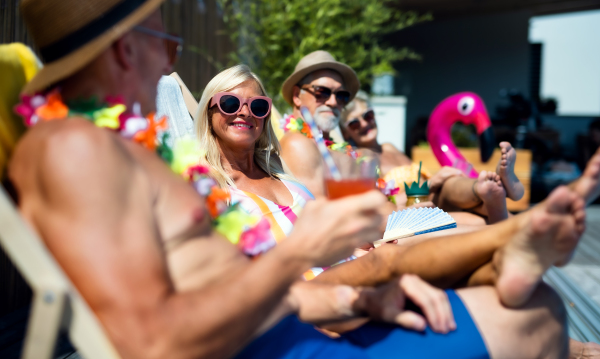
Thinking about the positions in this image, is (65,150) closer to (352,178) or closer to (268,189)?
(352,178)

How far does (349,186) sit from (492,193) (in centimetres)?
188

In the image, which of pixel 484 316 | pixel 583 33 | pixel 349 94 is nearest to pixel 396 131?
pixel 349 94

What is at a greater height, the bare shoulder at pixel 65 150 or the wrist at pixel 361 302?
the bare shoulder at pixel 65 150

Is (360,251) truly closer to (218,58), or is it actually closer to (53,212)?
(53,212)

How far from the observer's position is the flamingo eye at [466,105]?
4.17 m

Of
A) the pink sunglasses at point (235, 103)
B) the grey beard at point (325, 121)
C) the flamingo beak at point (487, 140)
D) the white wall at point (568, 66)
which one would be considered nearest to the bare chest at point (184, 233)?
the pink sunglasses at point (235, 103)

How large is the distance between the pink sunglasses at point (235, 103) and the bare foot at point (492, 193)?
131 cm

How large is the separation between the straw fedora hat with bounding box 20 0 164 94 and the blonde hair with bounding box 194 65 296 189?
1317 millimetres

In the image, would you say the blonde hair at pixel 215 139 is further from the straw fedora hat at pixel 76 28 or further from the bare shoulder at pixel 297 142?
the straw fedora hat at pixel 76 28

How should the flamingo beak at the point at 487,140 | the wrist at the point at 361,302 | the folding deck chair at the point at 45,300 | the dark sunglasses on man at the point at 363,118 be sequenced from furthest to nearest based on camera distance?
1. the dark sunglasses on man at the point at 363,118
2. the flamingo beak at the point at 487,140
3. the wrist at the point at 361,302
4. the folding deck chair at the point at 45,300

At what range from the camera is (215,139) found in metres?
2.78

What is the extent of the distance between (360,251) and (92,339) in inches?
61.5

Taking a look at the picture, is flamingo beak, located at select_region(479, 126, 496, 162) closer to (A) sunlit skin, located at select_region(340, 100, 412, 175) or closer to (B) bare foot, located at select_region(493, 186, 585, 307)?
(A) sunlit skin, located at select_region(340, 100, 412, 175)

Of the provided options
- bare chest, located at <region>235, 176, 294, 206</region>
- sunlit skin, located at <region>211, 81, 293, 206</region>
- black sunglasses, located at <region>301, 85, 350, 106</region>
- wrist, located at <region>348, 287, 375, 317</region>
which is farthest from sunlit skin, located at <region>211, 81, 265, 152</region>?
wrist, located at <region>348, 287, 375, 317</region>
